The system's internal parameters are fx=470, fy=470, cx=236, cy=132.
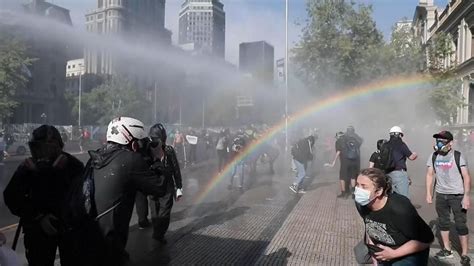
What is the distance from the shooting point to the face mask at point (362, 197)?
309 centimetres

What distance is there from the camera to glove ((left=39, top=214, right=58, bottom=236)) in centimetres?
321

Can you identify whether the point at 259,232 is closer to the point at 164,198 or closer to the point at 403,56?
the point at 164,198

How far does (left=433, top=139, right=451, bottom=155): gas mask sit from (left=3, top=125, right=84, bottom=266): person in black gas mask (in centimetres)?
427

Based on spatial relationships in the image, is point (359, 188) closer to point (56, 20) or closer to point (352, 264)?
point (352, 264)

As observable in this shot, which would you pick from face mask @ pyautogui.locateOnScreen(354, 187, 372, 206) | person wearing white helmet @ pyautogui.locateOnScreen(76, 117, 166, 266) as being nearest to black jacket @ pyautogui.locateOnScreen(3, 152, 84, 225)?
person wearing white helmet @ pyautogui.locateOnScreen(76, 117, 166, 266)

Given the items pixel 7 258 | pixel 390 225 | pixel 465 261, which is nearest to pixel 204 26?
pixel 465 261

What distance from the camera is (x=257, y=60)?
45219 mm

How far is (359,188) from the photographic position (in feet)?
10.3

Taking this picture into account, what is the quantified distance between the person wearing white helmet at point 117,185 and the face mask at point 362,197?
1.28 metres

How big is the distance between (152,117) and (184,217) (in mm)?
71894

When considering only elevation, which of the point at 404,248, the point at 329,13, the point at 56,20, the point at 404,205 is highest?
the point at 329,13

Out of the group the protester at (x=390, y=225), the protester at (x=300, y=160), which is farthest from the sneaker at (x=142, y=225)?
the protester at (x=300, y=160)

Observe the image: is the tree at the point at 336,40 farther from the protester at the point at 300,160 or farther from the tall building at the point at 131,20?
the protester at the point at 300,160

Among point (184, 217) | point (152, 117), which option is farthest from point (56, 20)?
point (152, 117)
